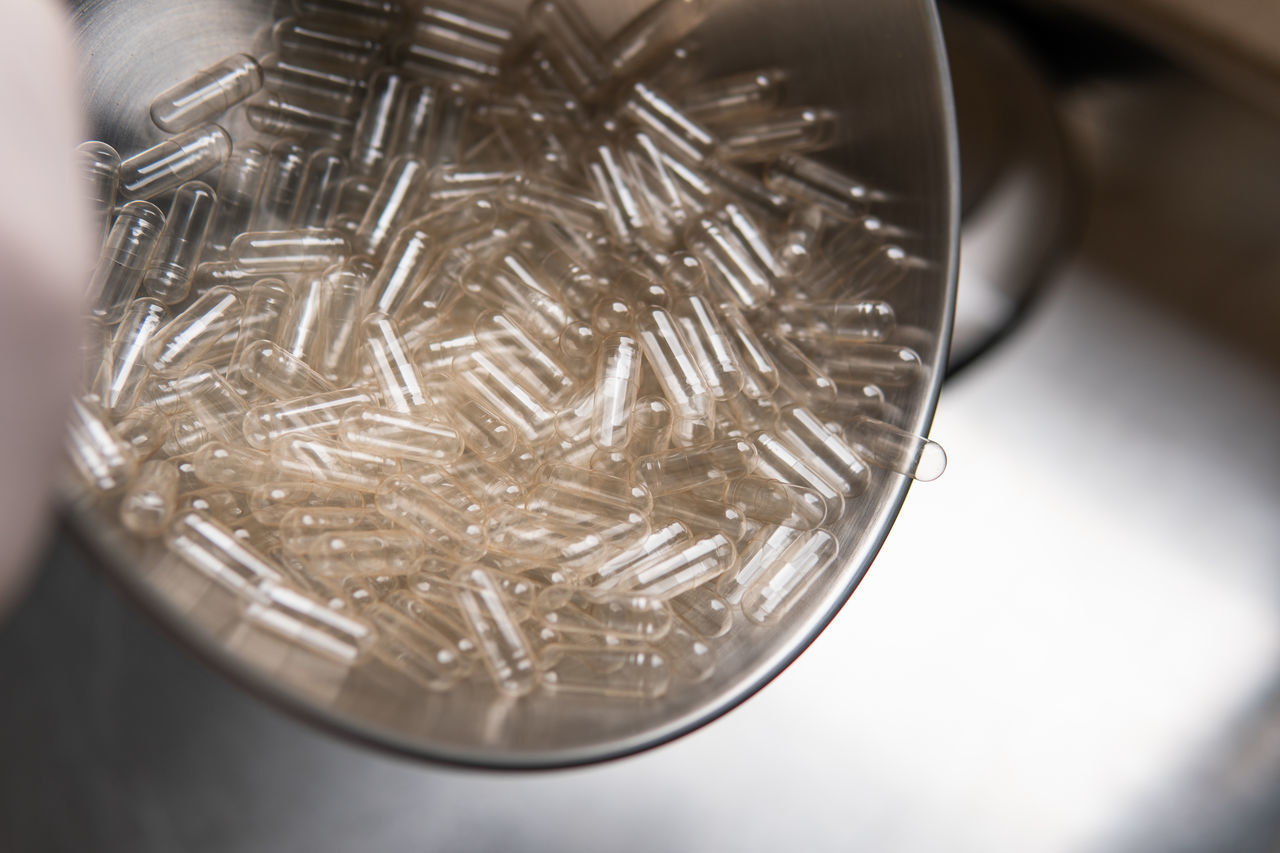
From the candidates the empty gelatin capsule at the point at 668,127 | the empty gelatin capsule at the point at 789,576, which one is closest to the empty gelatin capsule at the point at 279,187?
the empty gelatin capsule at the point at 668,127

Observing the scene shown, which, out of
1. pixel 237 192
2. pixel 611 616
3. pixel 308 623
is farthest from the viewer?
pixel 237 192

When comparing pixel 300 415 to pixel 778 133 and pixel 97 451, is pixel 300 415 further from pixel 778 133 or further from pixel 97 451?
pixel 778 133

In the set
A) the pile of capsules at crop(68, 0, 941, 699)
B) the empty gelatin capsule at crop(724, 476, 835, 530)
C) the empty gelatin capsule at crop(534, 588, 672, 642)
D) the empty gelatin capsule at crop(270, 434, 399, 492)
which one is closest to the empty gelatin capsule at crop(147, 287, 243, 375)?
the pile of capsules at crop(68, 0, 941, 699)

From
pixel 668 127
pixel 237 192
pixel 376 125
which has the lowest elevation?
pixel 237 192

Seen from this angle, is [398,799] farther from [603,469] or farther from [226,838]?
[603,469]

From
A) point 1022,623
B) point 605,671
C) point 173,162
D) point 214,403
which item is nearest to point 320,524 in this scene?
point 214,403

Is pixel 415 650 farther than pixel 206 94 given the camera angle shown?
No

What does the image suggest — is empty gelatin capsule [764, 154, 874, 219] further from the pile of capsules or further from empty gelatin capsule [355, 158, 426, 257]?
empty gelatin capsule [355, 158, 426, 257]
